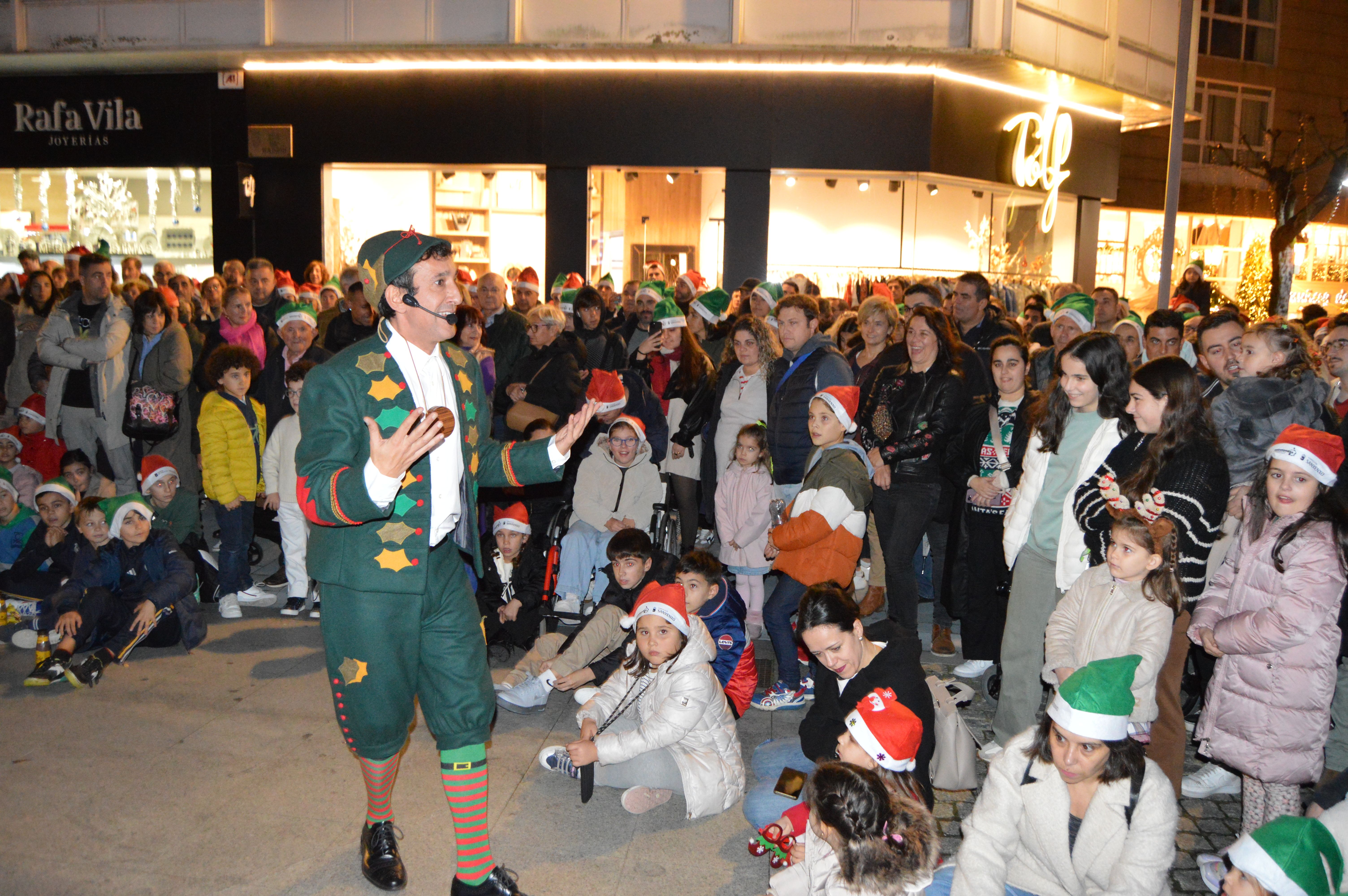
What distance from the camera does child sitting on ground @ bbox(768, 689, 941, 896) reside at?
2.83m

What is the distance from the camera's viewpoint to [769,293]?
8.11m

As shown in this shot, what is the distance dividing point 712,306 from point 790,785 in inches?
214

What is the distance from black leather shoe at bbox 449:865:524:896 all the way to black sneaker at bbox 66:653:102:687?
302 cm

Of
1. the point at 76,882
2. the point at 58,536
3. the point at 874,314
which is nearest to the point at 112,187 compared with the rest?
the point at 58,536

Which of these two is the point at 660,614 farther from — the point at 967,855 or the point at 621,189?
the point at 621,189

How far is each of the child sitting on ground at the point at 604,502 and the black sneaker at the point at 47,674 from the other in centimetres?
268

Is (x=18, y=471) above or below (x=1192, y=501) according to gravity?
below

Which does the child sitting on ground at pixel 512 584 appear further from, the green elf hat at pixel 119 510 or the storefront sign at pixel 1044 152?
the storefront sign at pixel 1044 152

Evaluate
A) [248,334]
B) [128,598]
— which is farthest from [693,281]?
[128,598]

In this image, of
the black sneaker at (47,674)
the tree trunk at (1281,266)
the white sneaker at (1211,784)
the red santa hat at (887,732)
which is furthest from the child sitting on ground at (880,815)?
the tree trunk at (1281,266)

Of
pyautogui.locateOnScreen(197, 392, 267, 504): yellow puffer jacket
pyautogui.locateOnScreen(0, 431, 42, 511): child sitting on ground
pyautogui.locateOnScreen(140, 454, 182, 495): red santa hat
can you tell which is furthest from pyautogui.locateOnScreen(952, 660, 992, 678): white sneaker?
pyautogui.locateOnScreen(0, 431, 42, 511): child sitting on ground

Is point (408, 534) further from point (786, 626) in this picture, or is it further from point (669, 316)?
point (669, 316)

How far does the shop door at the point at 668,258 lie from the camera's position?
15703 millimetres

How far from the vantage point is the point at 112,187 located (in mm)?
16688
